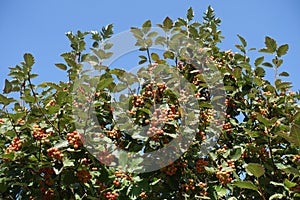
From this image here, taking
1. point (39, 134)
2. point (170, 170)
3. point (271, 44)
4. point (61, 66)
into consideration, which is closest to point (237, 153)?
point (170, 170)

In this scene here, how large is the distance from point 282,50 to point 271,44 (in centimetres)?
12

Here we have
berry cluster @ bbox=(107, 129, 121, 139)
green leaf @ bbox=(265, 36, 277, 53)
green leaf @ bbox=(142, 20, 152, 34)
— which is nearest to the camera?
berry cluster @ bbox=(107, 129, 121, 139)

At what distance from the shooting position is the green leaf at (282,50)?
11.3 feet

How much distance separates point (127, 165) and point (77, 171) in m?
0.37

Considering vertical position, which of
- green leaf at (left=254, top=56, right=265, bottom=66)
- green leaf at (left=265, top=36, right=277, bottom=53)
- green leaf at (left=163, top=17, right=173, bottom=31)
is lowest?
green leaf at (left=254, top=56, right=265, bottom=66)

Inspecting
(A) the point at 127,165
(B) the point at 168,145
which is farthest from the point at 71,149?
(B) the point at 168,145

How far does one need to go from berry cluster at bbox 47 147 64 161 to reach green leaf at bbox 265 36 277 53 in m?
2.24

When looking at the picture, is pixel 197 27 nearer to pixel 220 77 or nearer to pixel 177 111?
pixel 220 77

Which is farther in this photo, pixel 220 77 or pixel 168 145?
pixel 220 77

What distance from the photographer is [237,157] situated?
9.73 feet

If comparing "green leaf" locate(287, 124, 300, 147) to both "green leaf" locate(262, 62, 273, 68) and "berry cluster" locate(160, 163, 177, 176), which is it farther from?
"green leaf" locate(262, 62, 273, 68)

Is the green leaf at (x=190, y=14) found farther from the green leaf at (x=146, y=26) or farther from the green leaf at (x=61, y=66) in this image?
the green leaf at (x=61, y=66)

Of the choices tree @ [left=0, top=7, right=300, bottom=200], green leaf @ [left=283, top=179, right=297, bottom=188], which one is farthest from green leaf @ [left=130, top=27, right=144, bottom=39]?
green leaf @ [left=283, top=179, right=297, bottom=188]

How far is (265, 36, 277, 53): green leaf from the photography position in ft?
11.5
